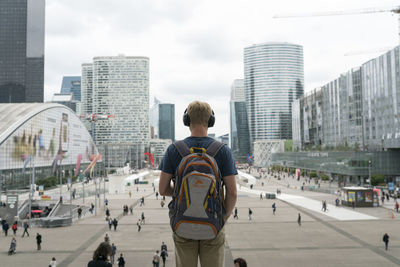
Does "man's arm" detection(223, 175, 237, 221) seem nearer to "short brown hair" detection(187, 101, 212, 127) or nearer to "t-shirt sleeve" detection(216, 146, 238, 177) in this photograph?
"t-shirt sleeve" detection(216, 146, 238, 177)

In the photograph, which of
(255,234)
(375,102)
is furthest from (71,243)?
(375,102)

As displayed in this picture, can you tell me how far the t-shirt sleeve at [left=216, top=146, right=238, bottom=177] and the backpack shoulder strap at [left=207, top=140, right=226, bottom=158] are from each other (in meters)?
0.04

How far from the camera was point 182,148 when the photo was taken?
3270 mm

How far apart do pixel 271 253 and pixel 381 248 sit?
7098mm

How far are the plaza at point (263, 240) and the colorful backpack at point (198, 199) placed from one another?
1502 centimetres

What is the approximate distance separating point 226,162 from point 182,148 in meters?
0.47

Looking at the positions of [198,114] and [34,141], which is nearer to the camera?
[198,114]

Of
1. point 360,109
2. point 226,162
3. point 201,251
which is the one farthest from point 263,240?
point 360,109

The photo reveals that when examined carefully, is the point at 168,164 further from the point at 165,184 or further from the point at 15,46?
the point at 15,46

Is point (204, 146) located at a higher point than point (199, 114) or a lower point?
lower

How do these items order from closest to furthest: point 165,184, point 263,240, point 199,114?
point 165,184
point 199,114
point 263,240

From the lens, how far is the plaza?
1762 centimetres

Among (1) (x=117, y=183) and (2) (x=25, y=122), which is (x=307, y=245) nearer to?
(1) (x=117, y=183)

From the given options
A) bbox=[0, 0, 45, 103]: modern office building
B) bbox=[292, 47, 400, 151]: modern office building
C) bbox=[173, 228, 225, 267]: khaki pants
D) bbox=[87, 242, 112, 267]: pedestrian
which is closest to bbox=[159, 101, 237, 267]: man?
bbox=[173, 228, 225, 267]: khaki pants
